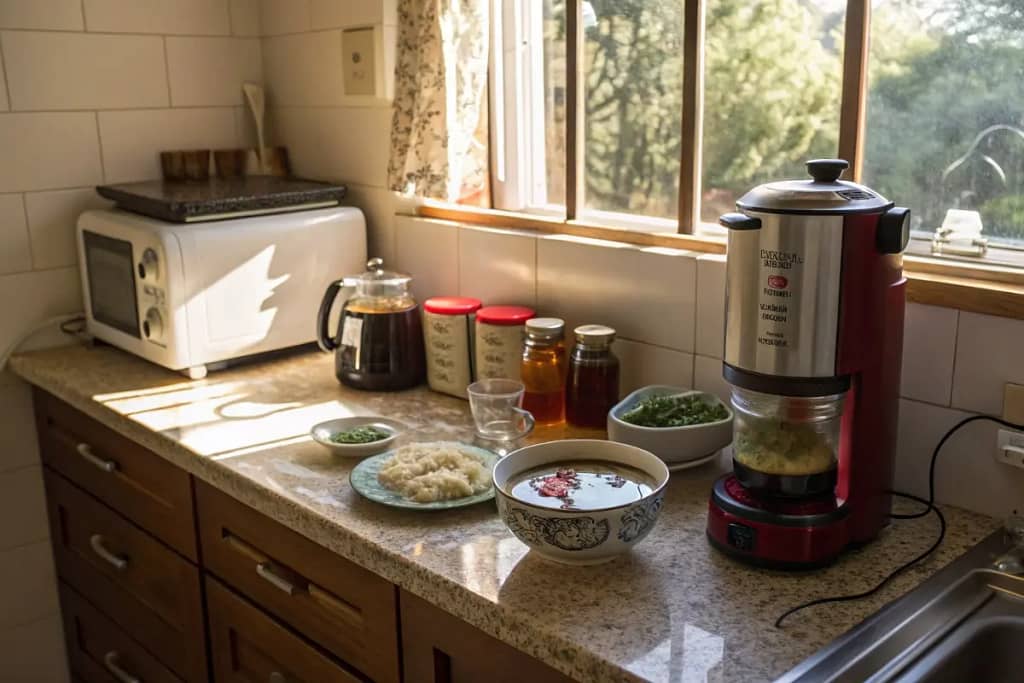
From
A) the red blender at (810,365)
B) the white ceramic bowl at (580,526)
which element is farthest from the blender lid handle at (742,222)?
the white ceramic bowl at (580,526)

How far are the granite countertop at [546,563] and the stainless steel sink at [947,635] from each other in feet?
0.07

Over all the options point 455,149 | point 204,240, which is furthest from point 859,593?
point 204,240

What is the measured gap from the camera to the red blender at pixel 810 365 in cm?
112

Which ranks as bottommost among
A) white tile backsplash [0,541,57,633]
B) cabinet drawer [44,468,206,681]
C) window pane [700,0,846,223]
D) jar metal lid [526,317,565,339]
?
white tile backsplash [0,541,57,633]

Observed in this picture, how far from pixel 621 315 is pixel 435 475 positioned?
49 cm

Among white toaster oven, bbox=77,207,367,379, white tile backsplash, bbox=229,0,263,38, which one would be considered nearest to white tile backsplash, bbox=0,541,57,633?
white toaster oven, bbox=77,207,367,379

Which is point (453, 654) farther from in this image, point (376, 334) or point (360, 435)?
point (376, 334)

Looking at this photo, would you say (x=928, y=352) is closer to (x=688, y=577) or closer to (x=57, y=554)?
(x=688, y=577)

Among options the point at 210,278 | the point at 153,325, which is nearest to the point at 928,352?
the point at 210,278

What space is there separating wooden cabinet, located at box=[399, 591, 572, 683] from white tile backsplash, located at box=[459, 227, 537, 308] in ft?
2.43

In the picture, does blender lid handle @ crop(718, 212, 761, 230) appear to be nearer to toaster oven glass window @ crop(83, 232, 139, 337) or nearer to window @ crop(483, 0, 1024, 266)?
window @ crop(483, 0, 1024, 266)

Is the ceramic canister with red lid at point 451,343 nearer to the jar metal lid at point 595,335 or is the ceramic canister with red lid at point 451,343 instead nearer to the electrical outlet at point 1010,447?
the jar metal lid at point 595,335

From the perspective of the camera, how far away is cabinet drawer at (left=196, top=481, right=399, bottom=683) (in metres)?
1.32

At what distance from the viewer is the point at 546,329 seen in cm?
167
